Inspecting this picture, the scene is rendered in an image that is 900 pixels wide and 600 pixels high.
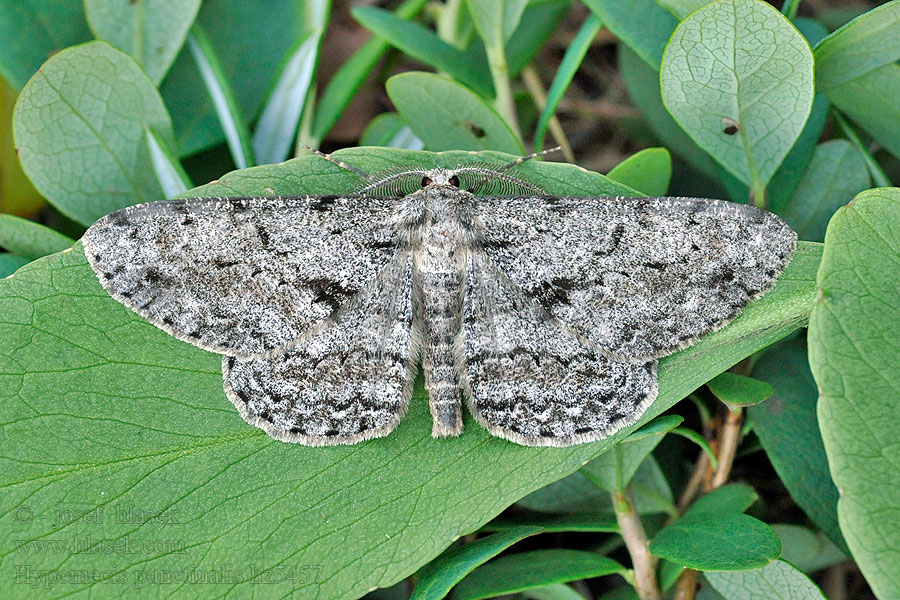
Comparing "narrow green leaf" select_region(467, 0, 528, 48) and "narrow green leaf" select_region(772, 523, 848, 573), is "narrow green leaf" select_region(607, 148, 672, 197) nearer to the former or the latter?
"narrow green leaf" select_region(467, 0, 528, 48)

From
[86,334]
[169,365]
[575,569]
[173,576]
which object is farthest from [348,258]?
[575,569]

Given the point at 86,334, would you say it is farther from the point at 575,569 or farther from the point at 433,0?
the point at 433,0

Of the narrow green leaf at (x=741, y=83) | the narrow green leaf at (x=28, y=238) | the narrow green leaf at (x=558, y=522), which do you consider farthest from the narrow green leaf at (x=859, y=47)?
the narrow green leaf at (x=28, y=238)

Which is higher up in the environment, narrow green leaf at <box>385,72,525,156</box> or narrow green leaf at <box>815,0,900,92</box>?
narrow green leaf at <box>815,0,900,92</box>

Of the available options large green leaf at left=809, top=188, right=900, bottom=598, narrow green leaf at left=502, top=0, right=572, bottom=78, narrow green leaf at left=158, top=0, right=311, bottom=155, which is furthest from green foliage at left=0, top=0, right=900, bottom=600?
narrow green leaf at left=502, top=0, right=572, bottom=78

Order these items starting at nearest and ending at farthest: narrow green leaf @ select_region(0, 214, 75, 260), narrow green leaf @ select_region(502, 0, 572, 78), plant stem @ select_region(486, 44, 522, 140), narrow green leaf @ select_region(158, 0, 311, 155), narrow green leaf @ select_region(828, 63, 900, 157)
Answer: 1. narrow green leaf @ select_region(828, 63, 900, 157)
2. narrow green leaf @ select_region(0, 214, 75, 260)
3. plant stem @ select_region(486, 44, 522, 140)
4. narrow green leaf @ select_region(158, 0, 311, 155)
5. narrow green leaf @ select_region(502, 0, 572, 78)

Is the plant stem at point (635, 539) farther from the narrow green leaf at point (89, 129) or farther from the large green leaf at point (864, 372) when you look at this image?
the narrow green leaf at point (89, 129)

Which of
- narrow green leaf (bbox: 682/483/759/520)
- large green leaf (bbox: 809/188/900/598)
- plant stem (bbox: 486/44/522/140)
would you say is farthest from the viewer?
plant stem (bbox: 486/44/522/140)
